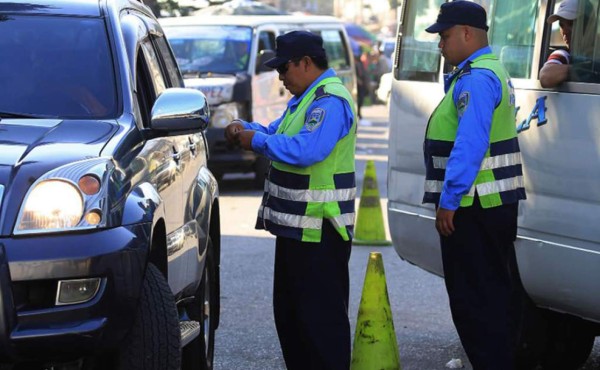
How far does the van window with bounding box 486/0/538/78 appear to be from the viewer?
6598 millimetres

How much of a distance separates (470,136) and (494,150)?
231 mm

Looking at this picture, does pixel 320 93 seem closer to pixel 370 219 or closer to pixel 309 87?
pixel 309 87

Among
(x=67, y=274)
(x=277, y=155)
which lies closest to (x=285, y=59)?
(x=277, y=155)

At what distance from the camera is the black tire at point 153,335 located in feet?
16.6

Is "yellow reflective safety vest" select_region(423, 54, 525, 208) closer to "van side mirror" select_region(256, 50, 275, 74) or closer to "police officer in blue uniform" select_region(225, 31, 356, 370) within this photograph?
"police officer in blue uniform" select_region(225, 31, 356, 370)

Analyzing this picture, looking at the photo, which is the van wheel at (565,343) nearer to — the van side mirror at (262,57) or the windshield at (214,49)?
the van side mirror at (262,57)

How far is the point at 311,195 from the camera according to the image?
5.81 m

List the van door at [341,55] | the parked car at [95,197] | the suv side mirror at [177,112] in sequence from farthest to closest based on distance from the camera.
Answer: the van door at [341,55], the suv side mirror at [177,112], the parked car at [95,197]

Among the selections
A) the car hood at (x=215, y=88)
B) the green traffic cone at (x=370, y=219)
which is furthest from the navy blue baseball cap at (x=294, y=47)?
the car hood at (x=215, y=88)

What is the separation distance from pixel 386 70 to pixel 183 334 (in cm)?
3343

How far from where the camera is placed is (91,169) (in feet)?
16.0

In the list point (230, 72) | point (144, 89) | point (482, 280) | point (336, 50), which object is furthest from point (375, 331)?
point (336, 50)

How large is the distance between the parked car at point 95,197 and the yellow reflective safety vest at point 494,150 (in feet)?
3.19

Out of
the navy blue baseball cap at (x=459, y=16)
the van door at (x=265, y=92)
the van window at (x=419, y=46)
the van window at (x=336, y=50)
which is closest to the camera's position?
the navy blue baseball cap at (x=459, y=16)
